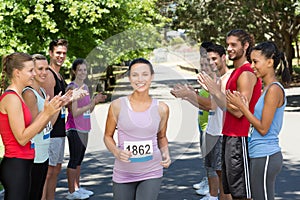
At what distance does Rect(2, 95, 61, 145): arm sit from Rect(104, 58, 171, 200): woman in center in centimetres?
51

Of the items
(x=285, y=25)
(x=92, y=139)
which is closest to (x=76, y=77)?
(x=92, y=139)

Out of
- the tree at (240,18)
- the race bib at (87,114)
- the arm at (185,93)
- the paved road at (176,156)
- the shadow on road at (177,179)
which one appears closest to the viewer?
the arm at (185,93)

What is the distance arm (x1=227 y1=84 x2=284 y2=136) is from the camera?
4.42 meters

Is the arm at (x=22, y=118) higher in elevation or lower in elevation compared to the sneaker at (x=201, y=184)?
higher

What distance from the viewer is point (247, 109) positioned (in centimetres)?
448

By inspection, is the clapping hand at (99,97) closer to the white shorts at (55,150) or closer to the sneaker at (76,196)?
the white shorts at (55,150)

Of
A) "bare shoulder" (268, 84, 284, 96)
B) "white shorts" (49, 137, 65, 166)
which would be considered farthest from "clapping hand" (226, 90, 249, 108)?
"white shorts" (49, 137, 65, 166)

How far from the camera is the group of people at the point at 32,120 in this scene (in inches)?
168

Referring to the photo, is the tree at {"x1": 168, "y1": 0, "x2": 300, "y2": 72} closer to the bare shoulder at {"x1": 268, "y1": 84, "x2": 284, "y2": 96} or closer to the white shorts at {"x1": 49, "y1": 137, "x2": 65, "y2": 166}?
the white shorts at {"x1": 49, "y1": 137, "x2": 65, "y2": 166}

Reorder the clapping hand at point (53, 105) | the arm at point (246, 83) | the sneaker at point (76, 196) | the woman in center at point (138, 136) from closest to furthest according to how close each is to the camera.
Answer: the clapping hand at point (53, 105)
the woman in center at point (138, 136)
the arm at point (246, 83)
the sneaker at point (76, 196)

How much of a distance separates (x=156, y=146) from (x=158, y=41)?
0.99m

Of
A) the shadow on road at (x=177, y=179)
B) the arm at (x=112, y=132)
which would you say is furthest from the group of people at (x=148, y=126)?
the shadow on road at (x=177, y=179)

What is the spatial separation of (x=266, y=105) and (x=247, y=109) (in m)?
0.16

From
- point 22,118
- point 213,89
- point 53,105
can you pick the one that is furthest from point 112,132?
point 213,89
